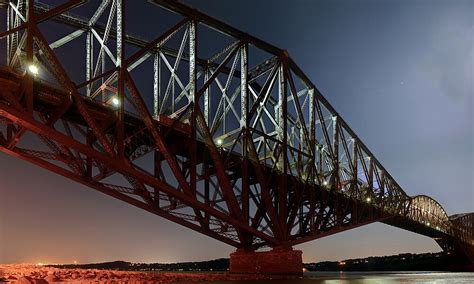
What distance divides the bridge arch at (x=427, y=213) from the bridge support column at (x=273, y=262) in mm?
65337

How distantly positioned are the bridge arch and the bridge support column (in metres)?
65.3

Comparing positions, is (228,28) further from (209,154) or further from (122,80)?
(122,80)

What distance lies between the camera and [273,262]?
45125 mm

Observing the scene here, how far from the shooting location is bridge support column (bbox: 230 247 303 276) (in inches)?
1767

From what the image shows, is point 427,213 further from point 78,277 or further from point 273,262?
point 78,277

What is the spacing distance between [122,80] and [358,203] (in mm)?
51177

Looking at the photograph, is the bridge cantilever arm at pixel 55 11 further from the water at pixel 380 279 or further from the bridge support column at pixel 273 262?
the bridge support column at pixel 273 262

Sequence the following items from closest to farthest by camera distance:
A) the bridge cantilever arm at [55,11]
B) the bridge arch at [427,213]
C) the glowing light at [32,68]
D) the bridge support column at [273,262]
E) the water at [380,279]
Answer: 1. the glowing light at [32,68]
2. the bridge cantilever arm at [55,11]
3. the water at [380,279]
4. the bridge support column at [273,262]
5. the bridge arch at [427,213]

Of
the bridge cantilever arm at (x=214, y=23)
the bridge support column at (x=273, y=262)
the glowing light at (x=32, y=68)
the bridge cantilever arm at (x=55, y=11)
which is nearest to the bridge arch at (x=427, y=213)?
the bridge support column at (x=273, y=262)

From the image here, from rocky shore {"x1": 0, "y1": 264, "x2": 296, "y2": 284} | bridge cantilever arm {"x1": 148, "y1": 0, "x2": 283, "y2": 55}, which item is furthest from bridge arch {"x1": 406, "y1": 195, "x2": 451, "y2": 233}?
rocky shore {"x1": 0, "y1": 264, "x2": 296, "y2": 284}

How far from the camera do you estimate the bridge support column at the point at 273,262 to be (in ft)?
147

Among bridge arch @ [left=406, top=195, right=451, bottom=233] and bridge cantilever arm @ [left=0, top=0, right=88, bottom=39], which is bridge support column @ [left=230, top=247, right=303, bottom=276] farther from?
bridge arch @ [left=406, top=195, right=451, bottom=233]

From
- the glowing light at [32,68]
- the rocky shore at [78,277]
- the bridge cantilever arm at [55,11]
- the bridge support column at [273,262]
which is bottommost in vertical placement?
the rocky shore at [78,277]

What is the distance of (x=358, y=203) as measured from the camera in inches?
2936
